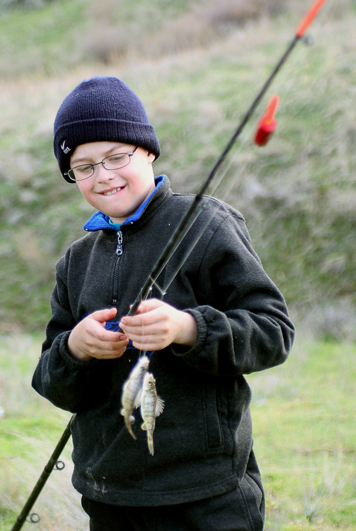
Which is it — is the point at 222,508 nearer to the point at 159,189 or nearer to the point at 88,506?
the point at 88,506

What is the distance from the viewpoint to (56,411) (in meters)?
4.59

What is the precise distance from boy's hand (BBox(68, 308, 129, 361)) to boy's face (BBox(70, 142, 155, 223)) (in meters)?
0.42

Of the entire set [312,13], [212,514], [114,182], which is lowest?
[212,514]

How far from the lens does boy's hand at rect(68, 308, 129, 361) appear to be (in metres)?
1.74

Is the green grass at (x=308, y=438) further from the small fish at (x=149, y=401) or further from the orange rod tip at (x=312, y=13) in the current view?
the orange rod tip at (x=312, y=13)

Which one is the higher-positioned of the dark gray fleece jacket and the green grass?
the dark gray fleece jacket

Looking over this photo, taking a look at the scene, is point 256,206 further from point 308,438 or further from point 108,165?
point 108,165

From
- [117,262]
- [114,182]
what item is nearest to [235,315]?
[117,262]

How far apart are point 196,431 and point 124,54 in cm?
1842

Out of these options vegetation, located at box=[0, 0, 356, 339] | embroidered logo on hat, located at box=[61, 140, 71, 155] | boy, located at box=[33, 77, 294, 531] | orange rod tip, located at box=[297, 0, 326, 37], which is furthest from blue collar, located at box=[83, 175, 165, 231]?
vegetation, located at box=[0, 0, 356, 339]

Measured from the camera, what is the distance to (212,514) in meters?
1.85

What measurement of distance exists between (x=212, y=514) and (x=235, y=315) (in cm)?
62

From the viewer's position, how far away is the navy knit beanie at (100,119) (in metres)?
2.03

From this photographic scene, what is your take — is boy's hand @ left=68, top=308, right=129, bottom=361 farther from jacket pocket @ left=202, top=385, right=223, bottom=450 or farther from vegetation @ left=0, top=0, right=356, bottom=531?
vegetation @ left=0, top=0, right=356, bottom=531
